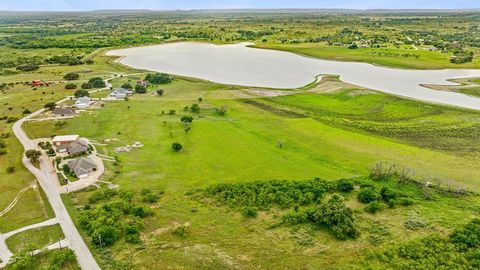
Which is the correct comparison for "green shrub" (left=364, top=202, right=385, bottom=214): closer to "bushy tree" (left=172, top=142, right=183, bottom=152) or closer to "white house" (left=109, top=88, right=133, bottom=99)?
"bushy tree" (left=172, top=142, right=183, bottom=152)

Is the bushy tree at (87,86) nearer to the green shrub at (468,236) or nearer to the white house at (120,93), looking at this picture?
the white house at (120,93)

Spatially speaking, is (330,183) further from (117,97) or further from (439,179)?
Answer: (117,97)

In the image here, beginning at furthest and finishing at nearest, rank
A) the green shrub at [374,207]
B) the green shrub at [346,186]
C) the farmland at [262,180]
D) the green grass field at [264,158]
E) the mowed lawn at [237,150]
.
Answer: the mowed lawn at [237,150] → the green shrub at [346,186] → the green shrub at [374,207] → the green grass field at [264,158] → the farmland at [262,180]

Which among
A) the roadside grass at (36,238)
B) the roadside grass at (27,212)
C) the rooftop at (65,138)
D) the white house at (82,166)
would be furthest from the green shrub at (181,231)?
the rooftop at (65,138)

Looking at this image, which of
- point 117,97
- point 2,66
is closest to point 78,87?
point 117,97

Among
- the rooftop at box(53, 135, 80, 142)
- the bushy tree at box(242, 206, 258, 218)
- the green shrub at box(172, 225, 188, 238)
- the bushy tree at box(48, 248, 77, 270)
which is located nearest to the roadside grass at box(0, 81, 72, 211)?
the rooftop at box(53, 135, 80, 142)

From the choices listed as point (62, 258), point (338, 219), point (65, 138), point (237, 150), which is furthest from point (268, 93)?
point (62, 258)

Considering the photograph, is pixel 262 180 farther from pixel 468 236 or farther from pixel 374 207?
pixel 468 236
